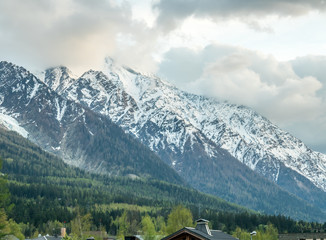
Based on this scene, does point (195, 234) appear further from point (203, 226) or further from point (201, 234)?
point (203, 226)

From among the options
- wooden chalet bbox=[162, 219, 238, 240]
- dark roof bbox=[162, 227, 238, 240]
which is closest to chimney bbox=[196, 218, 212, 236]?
wooden chalet bbox=[162, 219, 238, 240]

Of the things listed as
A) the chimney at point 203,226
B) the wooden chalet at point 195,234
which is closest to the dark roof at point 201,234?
the wooden chalet at point 195,234

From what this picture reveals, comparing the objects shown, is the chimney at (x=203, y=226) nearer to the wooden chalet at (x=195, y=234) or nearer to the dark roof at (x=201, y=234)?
the wooden chalet at (x=195, y=234)

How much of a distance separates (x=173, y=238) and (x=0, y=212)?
111 feet

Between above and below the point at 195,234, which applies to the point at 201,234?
above

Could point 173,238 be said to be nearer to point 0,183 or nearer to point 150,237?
point 0,183

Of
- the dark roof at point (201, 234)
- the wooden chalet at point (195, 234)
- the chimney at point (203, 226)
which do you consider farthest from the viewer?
the chimney at point (203, 226)

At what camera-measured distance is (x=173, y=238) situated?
344ft

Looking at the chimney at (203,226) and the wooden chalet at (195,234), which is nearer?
the wooden chalet at (195,234)

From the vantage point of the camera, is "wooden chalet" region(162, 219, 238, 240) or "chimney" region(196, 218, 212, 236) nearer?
"wooden chalet" region(162, 219, 238, 240)

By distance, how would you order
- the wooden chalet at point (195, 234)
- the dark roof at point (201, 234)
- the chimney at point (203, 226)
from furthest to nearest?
the chimney at point (203, 226)
the wooden chalet at point (195, 234)
the dark roof at point (201, 234)

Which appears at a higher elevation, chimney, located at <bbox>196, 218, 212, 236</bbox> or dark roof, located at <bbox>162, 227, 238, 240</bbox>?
chimney, located at <bbox>196, 218, 212, 236</bbox>

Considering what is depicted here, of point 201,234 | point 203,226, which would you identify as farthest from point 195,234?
point 203,226

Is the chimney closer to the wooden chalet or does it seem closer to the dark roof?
the wooden chalet
